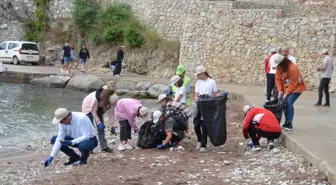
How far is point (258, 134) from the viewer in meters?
8.96

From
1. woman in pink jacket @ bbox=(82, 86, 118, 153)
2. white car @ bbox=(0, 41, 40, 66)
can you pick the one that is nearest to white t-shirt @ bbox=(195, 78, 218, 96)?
woman in pink jacket @ bbox=(82, 86, 118, 153)

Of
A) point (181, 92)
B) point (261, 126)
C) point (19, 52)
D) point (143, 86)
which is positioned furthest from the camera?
point (19, 52)

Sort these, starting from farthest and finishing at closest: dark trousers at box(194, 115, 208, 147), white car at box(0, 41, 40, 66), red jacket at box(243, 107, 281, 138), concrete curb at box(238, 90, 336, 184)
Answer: white car at box(0, 41, 40, 66) < dark trousers at box(194, 115, 208, 147) < red jacket at box(243, 107, 281, 138) < concrete curb at box(238, 90, 336, 184)

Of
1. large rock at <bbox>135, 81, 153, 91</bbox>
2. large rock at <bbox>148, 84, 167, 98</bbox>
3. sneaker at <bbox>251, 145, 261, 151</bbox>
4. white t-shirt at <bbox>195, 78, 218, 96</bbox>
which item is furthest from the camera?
large rock at <bbox>135, 81, 153, 91</bbox>

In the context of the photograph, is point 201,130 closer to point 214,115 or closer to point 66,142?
point 214,115

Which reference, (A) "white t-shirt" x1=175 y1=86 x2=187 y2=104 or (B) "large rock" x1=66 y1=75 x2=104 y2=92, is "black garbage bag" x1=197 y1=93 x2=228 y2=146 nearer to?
(A) "white t-shirt" x1=175 y1=86 x2=187 y2=104

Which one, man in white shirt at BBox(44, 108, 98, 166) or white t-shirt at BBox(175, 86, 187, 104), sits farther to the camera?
white t-shirt at BBox(175, 86, 187, 104)

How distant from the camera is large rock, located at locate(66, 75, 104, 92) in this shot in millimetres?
22469

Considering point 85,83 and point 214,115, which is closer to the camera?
point 214,115

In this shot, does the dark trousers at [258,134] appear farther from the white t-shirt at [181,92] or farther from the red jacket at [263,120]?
the white t-shirt at [181,92]

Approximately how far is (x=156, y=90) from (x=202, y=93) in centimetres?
1058

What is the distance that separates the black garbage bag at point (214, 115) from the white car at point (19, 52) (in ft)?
71.9

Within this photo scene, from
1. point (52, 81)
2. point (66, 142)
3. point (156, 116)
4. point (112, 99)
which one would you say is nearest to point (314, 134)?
point (156, 116)

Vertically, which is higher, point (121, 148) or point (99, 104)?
point (99, 104)
